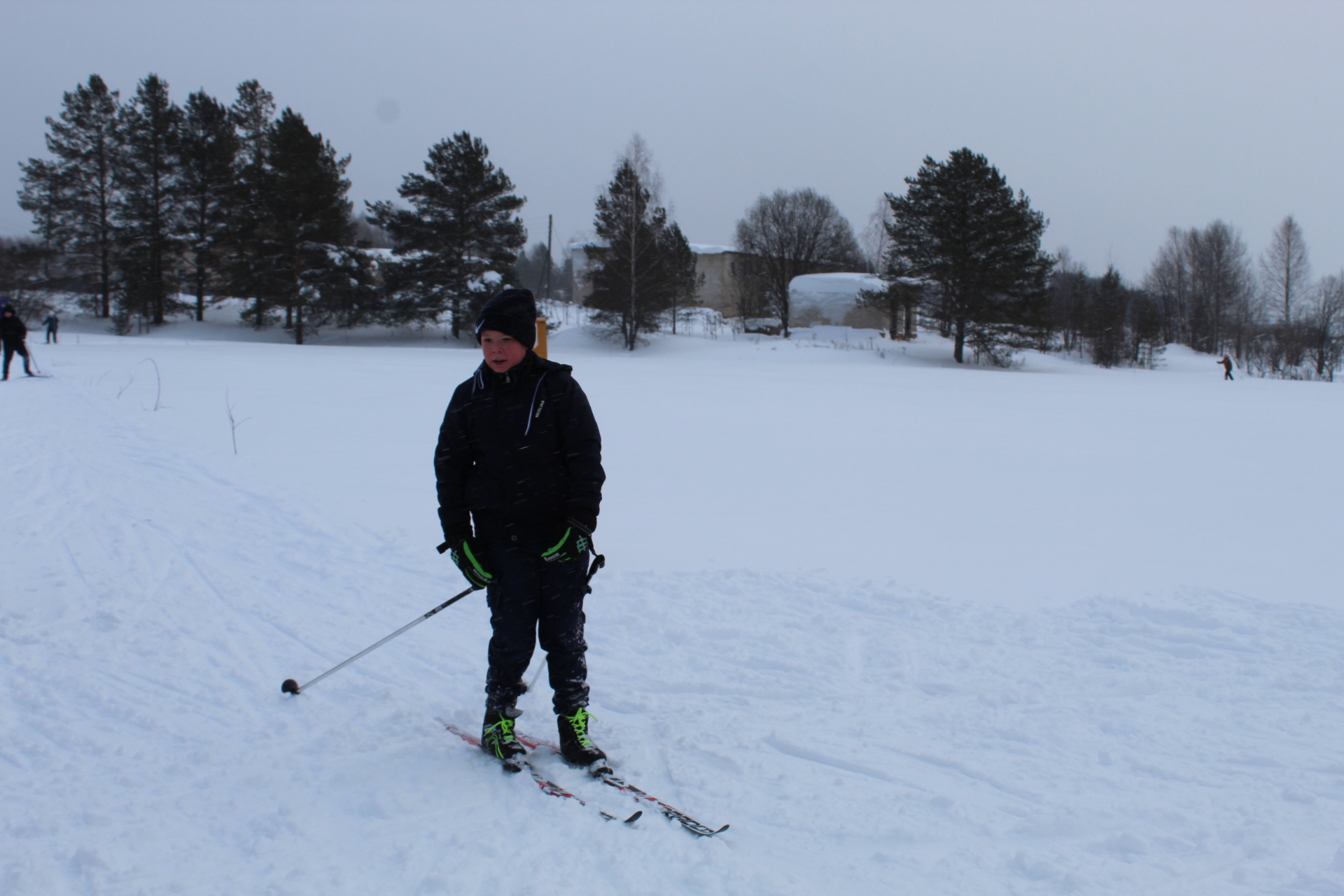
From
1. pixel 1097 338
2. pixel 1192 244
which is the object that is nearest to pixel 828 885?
pixel 1097 338

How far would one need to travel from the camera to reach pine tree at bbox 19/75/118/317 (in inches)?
1377

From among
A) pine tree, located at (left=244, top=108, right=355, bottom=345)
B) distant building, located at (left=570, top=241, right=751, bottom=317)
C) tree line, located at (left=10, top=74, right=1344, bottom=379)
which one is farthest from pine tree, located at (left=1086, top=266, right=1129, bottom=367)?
pine tree, located at (left=244, top=108, right=355, bottom=345)

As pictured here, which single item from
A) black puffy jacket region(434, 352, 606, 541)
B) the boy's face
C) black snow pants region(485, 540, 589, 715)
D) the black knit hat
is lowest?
black snow pants region(485, 540, 589, 715)

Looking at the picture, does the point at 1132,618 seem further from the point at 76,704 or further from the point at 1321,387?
the point at 1321,387

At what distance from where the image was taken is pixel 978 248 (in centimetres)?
3075

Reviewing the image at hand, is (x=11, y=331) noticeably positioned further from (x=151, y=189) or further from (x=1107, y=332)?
(x=1107, y=332)

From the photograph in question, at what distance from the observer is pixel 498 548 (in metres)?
3.01

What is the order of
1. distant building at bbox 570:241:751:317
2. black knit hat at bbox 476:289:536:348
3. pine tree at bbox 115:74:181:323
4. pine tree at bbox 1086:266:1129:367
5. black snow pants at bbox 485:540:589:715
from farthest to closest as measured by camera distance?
distant building at bbox 570:241:751:317 → pine tree at bbox 1086:266:1129:367 → pine tree at bbox 115:74:181:323 → black snow pants at bbox 485:540:589:715 → black knit hat at bbox 476:289:536:348

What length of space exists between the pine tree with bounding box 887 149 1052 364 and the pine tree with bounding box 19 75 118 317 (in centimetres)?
3583

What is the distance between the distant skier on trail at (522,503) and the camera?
2.94 metres

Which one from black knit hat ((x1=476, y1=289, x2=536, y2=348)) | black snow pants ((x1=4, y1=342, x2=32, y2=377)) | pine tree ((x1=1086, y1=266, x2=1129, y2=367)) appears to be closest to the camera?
black knit hat ((x1=476, y1=289, x2=536, y2=348))

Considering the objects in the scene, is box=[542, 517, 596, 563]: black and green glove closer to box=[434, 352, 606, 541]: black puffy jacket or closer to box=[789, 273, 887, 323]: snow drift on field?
box=[434, 352, 606, 541]: black puffy jacket

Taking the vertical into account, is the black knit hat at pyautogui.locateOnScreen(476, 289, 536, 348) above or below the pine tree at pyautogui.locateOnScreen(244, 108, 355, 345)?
below

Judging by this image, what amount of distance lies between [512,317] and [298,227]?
3460cm
